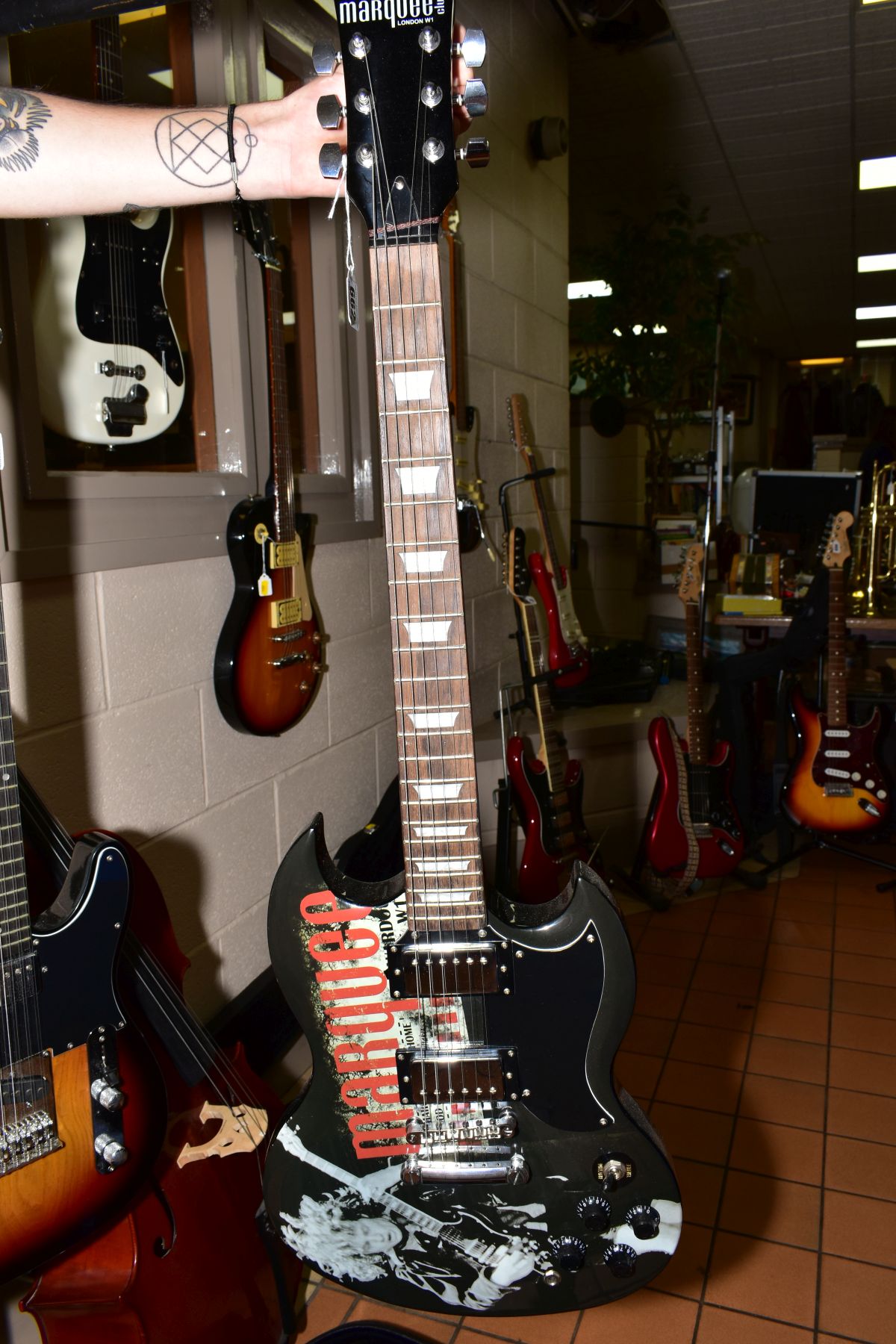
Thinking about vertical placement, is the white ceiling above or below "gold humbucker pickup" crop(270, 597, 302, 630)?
above

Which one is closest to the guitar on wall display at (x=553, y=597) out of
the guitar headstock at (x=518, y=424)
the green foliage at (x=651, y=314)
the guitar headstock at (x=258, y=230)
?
the guitar headstock at (x=518, y=424)

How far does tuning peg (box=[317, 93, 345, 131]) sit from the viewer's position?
96cm

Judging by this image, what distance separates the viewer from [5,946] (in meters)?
1.00

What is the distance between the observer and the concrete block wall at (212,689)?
1440mm

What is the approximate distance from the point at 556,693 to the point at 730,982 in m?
1.08

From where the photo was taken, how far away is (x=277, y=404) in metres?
1.80

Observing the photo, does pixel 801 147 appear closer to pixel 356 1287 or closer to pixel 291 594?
pixel 291 594

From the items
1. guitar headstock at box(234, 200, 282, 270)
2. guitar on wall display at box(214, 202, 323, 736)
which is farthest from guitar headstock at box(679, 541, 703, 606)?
guitar headstock at box(234, 200, 282, 270)

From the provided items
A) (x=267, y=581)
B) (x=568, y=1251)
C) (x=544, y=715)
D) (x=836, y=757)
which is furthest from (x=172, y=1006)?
(x=836, y=757)

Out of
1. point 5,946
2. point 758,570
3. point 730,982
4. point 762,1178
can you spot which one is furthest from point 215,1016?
point 758,570

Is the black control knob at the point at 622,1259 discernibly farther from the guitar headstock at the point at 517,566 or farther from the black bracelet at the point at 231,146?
the guitar headstock at the point at 517,566

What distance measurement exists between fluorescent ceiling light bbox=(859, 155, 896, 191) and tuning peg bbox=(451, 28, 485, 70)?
5178 mm

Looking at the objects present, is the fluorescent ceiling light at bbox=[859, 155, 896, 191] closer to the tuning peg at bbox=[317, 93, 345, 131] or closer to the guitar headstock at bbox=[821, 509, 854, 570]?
the guitar headstock at bbox=[821, 509, 854, 570]

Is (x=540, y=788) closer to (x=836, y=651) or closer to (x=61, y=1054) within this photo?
(x=836, y=651)
